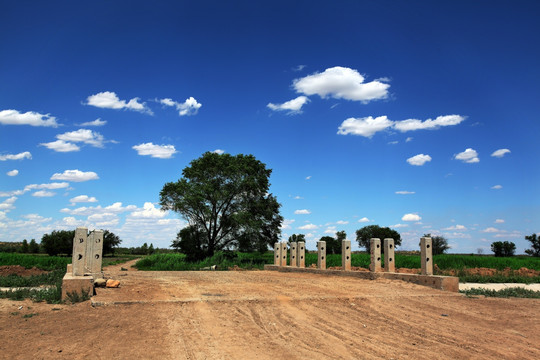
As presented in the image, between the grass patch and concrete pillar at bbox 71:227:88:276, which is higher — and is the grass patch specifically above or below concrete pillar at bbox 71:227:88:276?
below

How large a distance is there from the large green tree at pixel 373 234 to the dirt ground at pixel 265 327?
5021cm

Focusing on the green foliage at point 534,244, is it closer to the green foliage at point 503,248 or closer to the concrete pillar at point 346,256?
the green foliage at point 503,248

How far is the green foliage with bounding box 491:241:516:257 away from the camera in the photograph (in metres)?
52.3

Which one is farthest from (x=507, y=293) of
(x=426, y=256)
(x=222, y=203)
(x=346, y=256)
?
(x=222, y=203)

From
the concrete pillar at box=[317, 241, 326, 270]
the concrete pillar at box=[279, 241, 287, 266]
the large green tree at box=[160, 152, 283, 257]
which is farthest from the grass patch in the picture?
the large green tree at box=[160, 152, 283, 257]

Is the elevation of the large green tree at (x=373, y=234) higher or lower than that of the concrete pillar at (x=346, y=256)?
higher

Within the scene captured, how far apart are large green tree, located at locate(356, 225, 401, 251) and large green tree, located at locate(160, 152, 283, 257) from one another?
3005 cm

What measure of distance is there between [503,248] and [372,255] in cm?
4387

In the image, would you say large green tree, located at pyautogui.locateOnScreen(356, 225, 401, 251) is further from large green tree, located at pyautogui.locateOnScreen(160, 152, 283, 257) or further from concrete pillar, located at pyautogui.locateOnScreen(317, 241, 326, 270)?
concrete pillar, located at pyautogui.locateOnScreen(317, 241, 326, 270)

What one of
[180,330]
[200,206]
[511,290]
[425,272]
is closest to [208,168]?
[200,206]

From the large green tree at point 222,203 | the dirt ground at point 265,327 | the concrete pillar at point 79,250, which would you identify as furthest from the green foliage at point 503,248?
the concrete pillar at point 79,250

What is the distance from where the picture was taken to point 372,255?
17609 mm

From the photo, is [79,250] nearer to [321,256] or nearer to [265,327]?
[265,327]

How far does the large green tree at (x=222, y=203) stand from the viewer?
3450cm
